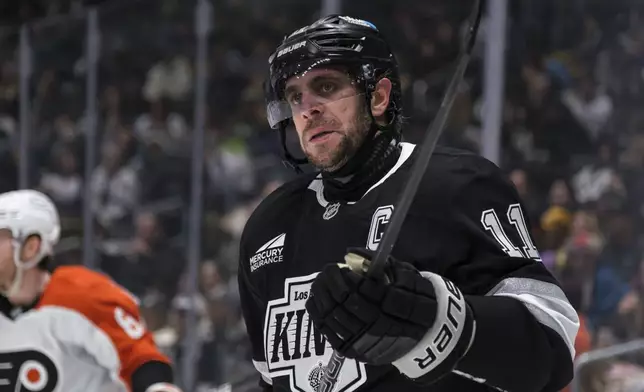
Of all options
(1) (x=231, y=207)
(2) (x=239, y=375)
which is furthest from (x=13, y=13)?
(2) (x=239, y=375)

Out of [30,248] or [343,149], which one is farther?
[30,248]

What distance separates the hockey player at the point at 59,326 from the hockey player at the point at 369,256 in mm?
1272

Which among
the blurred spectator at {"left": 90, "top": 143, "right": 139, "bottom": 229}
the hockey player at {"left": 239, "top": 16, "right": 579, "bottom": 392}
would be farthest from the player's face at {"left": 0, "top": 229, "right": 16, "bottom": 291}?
the blurred spectator at {"left": 90, "top": 143, "right": 139, "bottom": 229}

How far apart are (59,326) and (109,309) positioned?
0.14 m

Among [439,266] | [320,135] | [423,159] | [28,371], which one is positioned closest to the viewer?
[423,159]

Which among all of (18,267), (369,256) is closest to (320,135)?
(369,256)

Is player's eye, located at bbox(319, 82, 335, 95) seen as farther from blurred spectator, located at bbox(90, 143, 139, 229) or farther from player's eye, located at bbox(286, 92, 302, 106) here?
blurred spectator, located at bbox(90, 143, 139, 229)

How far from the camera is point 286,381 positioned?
5.79 feet

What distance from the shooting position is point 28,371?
3.16 m

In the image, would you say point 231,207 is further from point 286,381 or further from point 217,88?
point 286,381

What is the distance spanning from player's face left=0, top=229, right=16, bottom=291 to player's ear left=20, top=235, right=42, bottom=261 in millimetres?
34

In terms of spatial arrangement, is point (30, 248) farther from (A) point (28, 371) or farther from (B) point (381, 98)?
(B) point (381, 98)

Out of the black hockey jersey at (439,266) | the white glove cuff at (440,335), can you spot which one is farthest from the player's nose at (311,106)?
the white glove cuff at (440,335)

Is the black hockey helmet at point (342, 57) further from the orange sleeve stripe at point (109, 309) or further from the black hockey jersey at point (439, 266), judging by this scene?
the orange sleeve stripe at point (109, 309)
